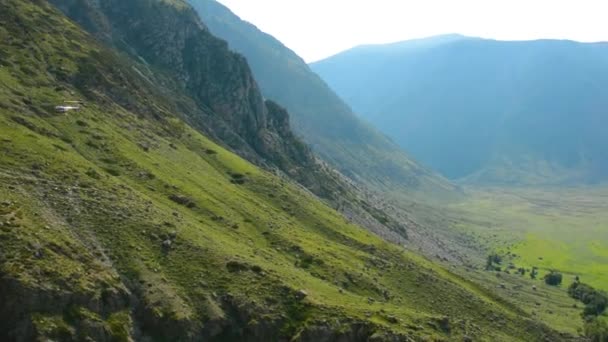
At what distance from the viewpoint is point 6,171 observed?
8956 cm

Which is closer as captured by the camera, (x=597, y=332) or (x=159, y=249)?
(x=159, y=249)

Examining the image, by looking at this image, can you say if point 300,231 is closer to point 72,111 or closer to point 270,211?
point 270,211

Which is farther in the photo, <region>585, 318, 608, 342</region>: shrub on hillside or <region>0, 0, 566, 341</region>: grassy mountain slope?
<region>585, 318, 608, 342</region>: shrub on hillside

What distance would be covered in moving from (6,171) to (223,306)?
123ft

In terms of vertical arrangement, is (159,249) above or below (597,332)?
below

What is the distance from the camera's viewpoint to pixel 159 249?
8931 cm

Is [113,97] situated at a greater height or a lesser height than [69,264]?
greater

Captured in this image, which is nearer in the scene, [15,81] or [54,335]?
[54,335]

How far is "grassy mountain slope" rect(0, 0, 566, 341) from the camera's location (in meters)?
73.1

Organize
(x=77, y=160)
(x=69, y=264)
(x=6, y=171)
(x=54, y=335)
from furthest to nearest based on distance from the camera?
(x=77, y=160)
(x=6, y=171)
(x=69, y=264)
(x=54, y=335)

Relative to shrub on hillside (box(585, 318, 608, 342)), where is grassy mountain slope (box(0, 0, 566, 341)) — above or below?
below

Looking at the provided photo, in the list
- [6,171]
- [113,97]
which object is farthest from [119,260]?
[113,97]

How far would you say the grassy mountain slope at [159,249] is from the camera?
73.1 m

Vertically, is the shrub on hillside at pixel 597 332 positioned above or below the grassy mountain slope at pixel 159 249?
above
